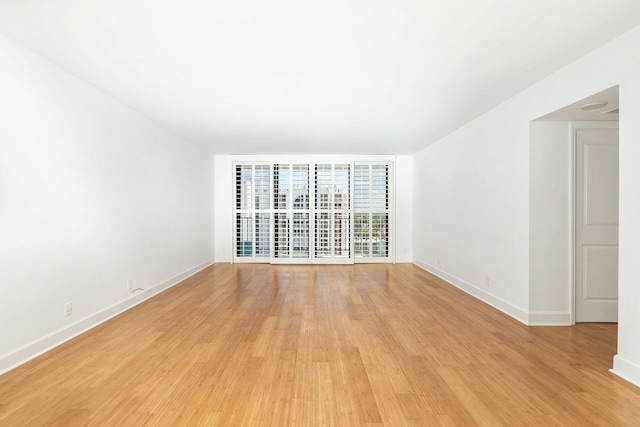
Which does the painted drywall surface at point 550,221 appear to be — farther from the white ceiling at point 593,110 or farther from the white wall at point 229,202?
the white wall at point 229,202

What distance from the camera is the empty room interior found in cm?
205

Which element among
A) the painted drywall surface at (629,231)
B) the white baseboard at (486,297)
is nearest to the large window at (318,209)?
the white baseboard at (486,297)

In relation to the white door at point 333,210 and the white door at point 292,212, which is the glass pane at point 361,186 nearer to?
the white door at point 333,210

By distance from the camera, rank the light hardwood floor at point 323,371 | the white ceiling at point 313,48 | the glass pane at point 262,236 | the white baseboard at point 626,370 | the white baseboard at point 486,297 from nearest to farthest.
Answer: the light hardwood floor at point 323,371
the white ceiling at point 313,48
the white baseboard at point 626,370
the white baseboard at point 486,297
the glass pane at point 262,236

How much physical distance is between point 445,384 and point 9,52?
3.93m

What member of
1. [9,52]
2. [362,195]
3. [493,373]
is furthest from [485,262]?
[9,52]

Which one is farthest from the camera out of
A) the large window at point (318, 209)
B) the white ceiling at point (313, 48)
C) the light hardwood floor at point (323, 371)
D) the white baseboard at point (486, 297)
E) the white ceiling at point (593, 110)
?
the large window at point (318, 209)

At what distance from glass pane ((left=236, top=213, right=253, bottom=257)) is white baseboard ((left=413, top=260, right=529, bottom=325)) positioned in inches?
156

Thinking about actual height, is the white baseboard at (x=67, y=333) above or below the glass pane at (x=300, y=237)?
below

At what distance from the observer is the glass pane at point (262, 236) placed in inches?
292

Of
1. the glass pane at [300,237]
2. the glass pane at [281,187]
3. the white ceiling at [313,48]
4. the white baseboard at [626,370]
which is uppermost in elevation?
the white ceiling at [313,48]

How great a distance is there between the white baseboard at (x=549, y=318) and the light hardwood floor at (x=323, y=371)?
0.09 meters

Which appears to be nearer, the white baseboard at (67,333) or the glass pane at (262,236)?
the white baseboard at (67,333)

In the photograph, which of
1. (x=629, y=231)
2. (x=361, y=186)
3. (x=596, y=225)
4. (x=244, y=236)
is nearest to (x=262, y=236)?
(x=244, y=236)
